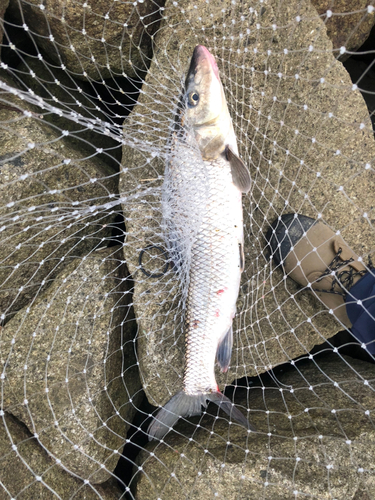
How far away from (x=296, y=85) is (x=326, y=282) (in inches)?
46.6

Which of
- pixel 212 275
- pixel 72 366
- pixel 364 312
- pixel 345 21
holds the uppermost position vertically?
pixel 345 21

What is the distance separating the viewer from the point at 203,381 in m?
1.67

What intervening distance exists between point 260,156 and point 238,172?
1.37 ft

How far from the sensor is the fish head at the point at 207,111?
1558 mm

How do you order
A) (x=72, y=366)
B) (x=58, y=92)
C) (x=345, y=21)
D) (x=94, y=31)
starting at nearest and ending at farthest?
(x=72, y=366) < (x=94, y=31) < (x=345, y=21) < (x=58, y=92)

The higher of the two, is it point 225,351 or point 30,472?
point 225,351

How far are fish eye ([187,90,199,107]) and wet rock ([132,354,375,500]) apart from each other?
1.47 m

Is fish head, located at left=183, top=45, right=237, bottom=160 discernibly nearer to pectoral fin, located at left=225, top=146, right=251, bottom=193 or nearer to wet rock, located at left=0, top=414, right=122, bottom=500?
pectoral fin, located at left=225, top=146, right=251, bottom=193

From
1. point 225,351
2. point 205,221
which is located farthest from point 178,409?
point 205,221

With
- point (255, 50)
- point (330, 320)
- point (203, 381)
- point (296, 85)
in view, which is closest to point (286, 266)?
point (330, 320)

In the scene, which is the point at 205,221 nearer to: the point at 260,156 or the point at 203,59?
the point at 260,156

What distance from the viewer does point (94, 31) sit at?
1968 mm

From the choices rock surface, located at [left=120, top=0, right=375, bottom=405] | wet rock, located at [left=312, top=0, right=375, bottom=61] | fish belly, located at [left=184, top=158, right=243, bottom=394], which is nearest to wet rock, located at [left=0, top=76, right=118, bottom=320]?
rock surface, located at [left=120, top=0, right=375, bottom=405]

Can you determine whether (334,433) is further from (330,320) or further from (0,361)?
(0,361)
